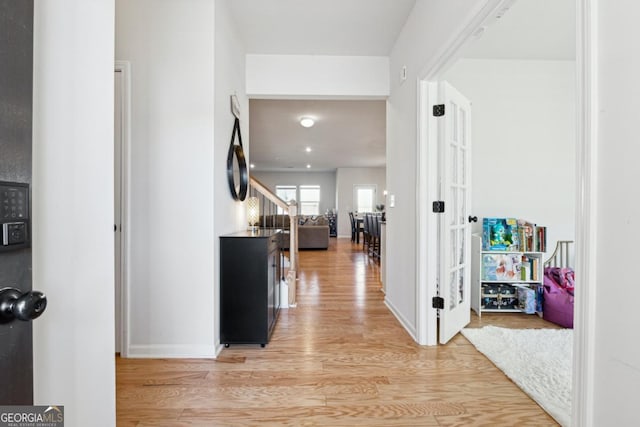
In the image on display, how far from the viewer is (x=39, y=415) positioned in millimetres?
668

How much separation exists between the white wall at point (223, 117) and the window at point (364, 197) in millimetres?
8299

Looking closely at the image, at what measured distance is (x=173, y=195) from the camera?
2072 mm

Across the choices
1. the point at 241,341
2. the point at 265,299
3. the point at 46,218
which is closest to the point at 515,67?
the point at 265,299

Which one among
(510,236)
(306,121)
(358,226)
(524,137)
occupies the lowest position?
(358,226)

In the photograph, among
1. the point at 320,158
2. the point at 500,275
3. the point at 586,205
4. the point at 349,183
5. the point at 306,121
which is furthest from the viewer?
the point at 349,183

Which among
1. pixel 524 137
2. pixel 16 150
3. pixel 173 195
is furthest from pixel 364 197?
pixel 16 150

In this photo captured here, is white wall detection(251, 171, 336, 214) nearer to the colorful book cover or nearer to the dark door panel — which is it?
the colorful book cover

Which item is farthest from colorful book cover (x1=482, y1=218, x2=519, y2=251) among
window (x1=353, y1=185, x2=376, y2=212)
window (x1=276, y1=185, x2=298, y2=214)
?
window (x1=276, y1=185, x2=298, y2=214)

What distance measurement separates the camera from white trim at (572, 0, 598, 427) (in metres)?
0.92

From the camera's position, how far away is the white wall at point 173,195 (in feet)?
6.78

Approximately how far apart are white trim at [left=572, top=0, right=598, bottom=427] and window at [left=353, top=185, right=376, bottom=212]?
32.2 ft

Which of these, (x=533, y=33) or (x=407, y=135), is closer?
(x=407, y=135)

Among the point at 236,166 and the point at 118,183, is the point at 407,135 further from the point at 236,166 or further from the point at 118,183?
the point at 118,183

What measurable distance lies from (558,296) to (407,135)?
2021mm
